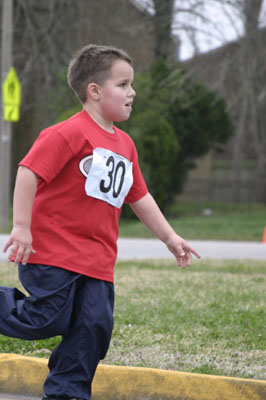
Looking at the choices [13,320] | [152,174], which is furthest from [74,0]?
[13,320]

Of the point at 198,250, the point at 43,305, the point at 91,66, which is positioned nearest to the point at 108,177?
the point at 91,66

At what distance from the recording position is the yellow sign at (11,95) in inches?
477

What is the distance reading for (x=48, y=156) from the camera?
2842mm

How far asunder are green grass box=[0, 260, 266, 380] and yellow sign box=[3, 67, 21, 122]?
5892mm

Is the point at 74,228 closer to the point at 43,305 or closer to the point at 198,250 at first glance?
the point at 43,305

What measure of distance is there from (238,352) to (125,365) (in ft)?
2.28

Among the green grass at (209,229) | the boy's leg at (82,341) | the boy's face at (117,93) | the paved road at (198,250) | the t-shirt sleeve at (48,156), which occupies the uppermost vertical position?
the boy's face at (117,93)

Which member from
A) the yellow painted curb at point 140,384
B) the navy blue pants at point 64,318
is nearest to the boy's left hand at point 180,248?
the navy blue pants at point 64,318

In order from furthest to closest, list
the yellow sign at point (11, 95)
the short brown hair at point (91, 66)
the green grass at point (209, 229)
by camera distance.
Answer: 1. the green grass at point (209, 229)
2. the yellow sign at point (11, 95)
3. the short brown hair at point (91, 66)

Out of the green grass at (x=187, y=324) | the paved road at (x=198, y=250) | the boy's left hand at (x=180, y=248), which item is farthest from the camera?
the paved road at (x=198, y=250)

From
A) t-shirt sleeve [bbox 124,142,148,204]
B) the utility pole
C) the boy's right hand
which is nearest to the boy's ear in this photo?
t-shirt sleeve [bbox 124,142,148,204]

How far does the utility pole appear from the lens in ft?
41.1

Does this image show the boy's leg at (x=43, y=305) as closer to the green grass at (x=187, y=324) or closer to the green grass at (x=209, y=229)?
the green grass at (x=187, y=324)

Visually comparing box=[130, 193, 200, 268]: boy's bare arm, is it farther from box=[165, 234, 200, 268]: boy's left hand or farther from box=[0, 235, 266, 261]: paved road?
box=[0, 235, 266, 261]: paved road
